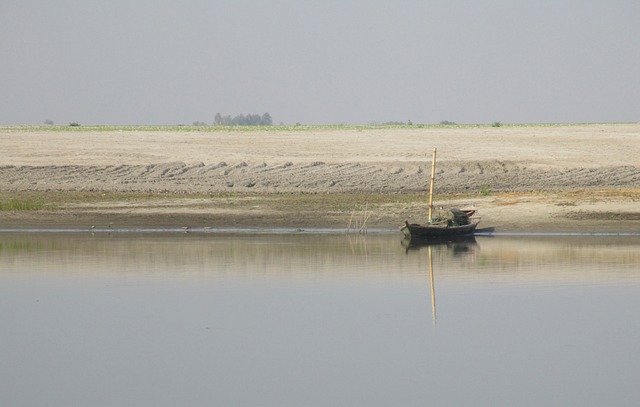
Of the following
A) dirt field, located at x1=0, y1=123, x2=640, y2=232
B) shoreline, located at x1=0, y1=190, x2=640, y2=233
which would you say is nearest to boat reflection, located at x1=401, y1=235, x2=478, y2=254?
shoreline, located at x1=0, y1=190, x2=640, y2=233

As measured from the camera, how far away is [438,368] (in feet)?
58.0

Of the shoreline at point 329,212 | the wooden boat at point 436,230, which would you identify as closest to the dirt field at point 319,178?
the shoreline at point 329,212

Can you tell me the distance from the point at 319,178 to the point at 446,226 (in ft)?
45.9

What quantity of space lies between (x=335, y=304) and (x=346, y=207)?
16.9 m

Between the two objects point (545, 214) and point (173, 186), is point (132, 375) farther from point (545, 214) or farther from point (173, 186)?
point (173, 186)

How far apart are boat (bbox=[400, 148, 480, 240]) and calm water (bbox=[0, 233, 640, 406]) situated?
685 mm

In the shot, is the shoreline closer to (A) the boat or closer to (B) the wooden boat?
(A) the boat

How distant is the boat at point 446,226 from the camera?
33.3 m

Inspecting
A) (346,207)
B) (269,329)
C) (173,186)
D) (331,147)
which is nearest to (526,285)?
(269,329)

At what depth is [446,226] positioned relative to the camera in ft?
111

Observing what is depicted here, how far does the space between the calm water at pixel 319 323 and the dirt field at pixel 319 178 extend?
5.21 m

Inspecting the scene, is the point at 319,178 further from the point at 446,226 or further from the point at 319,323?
the point at 319,323

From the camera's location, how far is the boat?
3328cm

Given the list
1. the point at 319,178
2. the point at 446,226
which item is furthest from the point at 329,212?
the point at 319,178
